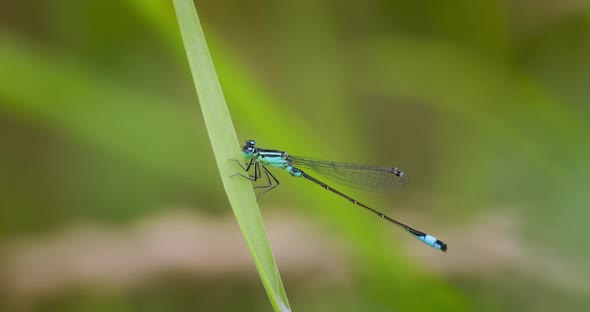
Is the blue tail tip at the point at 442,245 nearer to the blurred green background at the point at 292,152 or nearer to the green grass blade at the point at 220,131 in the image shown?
the blurred green background at the point at 292,152

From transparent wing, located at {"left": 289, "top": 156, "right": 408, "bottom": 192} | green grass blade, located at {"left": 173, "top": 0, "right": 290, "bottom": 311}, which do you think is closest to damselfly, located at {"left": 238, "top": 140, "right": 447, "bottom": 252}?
transparent wing, located at {"left": 289, "top": 156, "right": 408, "bottom": 192}

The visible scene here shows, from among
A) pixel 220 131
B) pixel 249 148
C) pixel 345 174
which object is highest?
pixel 345 174

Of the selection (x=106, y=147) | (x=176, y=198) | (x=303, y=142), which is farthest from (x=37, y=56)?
(x=303, y=142)

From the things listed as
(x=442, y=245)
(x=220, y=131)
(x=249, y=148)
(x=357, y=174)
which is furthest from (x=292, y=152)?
(x=220, y=131)

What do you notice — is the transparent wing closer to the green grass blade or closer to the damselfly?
the damselfly

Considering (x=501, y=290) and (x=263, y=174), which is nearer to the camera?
(x=501, y=290)

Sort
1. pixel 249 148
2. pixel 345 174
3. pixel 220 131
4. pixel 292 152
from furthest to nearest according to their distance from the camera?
pixel 345 174 < pixel 292 152 < pixel 249 148 < pixel 220 131

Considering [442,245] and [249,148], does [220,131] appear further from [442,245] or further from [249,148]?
[442,245]

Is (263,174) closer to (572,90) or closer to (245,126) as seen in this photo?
(245,126)
